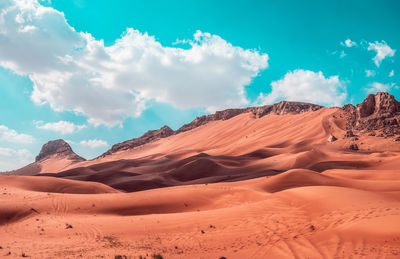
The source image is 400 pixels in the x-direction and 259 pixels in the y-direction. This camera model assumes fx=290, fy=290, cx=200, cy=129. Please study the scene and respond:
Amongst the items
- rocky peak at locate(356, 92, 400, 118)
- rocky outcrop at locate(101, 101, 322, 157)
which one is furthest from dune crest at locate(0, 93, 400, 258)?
rocky outcrop at locate(101, 101, 322, 157)

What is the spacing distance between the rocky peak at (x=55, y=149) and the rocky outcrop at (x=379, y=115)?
112 metres

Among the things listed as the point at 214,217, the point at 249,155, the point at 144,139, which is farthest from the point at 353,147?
the point at 144,139

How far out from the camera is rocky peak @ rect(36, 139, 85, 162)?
128350 millimetres

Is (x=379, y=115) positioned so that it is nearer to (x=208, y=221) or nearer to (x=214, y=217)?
(x=214, y=217)

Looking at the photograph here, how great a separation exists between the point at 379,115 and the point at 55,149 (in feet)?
426

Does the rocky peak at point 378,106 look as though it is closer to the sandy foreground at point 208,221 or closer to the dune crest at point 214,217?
A: the dune crest at point 214,217

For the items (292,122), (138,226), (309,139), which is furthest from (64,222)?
(292,122)

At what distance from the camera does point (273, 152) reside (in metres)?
54.1

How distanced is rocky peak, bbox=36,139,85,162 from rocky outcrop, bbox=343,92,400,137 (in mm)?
111649

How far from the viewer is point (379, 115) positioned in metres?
52.8

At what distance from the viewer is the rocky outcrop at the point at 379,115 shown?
50719 mm

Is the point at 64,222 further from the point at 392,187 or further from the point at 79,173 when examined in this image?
the point at 79,173

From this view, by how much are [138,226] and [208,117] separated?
344 feet

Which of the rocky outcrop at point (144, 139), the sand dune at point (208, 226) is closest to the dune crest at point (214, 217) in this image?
the sand dune at point (208, 226)
